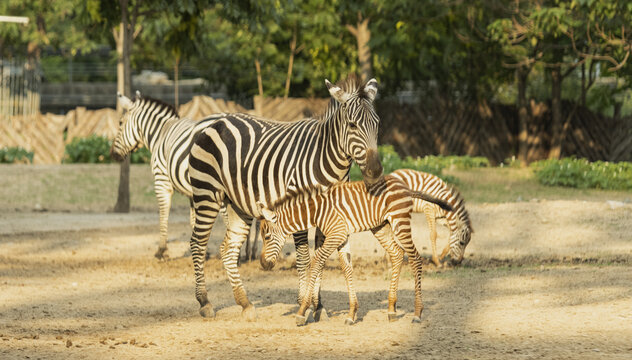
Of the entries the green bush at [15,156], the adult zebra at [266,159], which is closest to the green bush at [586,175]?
the green bush at [15,156]

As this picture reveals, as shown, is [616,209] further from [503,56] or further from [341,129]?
[503,56]

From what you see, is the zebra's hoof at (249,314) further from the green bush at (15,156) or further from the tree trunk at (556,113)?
the tree trunk at (556,113)

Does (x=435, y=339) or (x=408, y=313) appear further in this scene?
(x=408, y=313)

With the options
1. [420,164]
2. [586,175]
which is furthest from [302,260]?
[586,175]

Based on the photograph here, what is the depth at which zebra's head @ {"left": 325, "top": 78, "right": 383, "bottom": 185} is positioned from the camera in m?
7.95

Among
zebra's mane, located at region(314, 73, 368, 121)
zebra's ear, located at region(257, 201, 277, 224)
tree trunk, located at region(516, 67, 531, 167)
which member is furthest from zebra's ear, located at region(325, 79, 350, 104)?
tree trunk, located at region(516, 67, 531, 167)

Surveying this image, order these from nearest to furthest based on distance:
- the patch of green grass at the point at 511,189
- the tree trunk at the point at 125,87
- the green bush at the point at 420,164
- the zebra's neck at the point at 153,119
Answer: the zebra's neck at the point at 153,119 → the tree trunk at the point at 125,87 → the patch of green grass at the point at 511,189 → the green bush at the point at 420,164

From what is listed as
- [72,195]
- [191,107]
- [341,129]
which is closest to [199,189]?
[341,129]

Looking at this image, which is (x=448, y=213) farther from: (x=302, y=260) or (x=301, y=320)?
(x=301, y=320)

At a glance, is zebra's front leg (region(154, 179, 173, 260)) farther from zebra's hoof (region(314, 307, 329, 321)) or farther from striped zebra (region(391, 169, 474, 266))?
zebra's hoof (region(314, 307, 329, 321))

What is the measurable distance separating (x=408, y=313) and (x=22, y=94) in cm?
2780

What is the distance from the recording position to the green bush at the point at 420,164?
853 inches

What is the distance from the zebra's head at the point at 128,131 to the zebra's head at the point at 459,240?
5326 millimetres

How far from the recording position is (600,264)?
12.6 metres
